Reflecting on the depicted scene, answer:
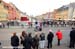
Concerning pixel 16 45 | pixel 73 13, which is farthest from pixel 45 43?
pixel 73 13

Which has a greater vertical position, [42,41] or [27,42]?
[27,42]

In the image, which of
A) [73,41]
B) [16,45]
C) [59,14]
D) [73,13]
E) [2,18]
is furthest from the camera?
[59,14]

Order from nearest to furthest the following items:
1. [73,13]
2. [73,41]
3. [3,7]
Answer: [73,41], [3,7], [73,13]

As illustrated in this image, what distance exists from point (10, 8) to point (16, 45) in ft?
172

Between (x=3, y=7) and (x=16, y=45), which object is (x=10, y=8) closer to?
(x=3, y=7)

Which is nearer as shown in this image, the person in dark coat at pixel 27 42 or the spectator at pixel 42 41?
the person in dark coat at pixel 27 42

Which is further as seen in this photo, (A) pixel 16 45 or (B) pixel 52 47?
(B) pixel 52 47

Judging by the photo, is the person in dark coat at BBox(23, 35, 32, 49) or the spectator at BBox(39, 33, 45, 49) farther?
the spectator at BBox(39, 33, 45, 49)

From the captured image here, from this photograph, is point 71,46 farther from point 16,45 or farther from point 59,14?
point 59,14

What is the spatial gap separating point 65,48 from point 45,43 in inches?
60.3

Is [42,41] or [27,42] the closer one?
[27,42]

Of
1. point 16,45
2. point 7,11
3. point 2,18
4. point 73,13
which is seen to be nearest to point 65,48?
point 16,45

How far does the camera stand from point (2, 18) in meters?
63.5

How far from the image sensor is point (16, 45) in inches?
762
